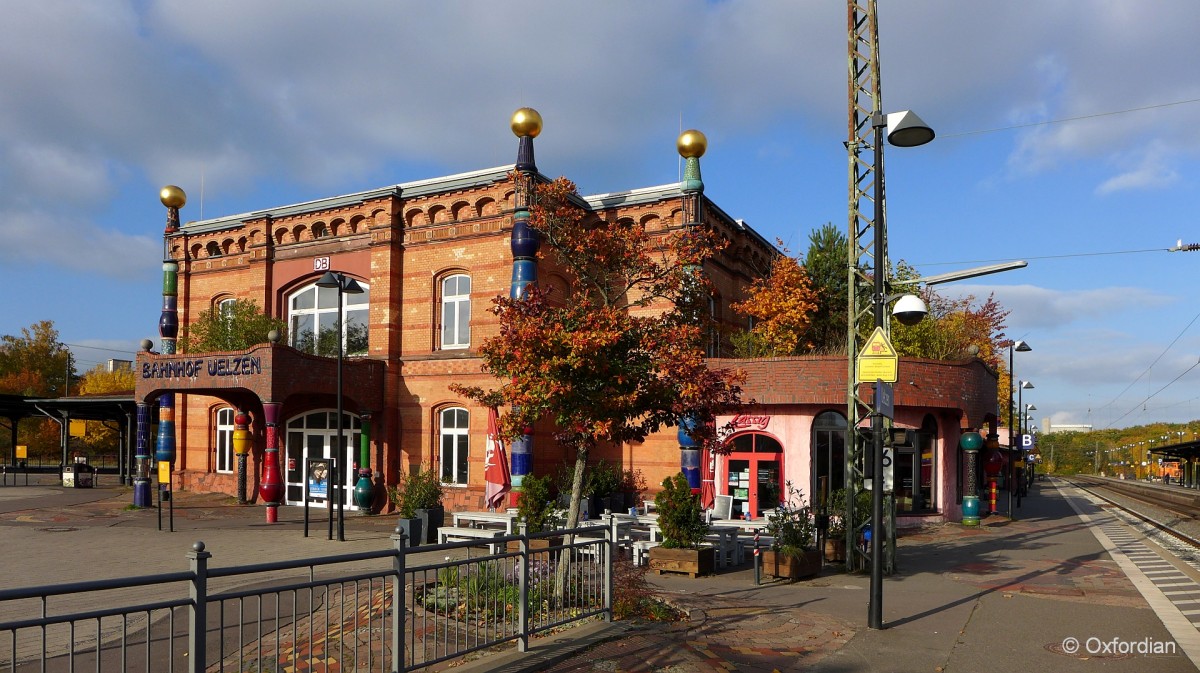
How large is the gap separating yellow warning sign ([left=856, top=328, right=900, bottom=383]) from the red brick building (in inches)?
390

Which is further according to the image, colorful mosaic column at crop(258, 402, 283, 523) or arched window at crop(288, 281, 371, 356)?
arched window at crop(288, 281, 371, 356)

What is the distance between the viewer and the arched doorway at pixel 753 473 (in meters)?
21.6

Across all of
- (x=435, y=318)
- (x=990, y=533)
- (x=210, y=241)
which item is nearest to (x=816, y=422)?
(x=990, y=533)

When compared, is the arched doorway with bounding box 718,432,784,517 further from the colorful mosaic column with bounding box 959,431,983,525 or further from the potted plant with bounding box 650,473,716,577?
the potted plant with bounding box 650,473,716,577

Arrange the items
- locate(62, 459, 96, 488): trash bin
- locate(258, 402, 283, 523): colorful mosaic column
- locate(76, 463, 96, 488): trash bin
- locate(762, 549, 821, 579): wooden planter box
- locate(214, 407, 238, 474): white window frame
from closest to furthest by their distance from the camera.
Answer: locate(762, 549, 821, 579): wooden planter box < locate(258, 402, 283, 523): colorful mosaic column < locate(214, 407, 238, 474): white window frame < locate(62, 459, 96, 488): trash bin < locate(76, 463, 96, 488): trash bin

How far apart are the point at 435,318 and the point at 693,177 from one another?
856cm

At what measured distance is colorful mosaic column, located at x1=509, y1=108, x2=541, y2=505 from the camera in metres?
20.8

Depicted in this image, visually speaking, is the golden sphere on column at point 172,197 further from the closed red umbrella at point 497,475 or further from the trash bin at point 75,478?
the closed red umbrella at point 497,475

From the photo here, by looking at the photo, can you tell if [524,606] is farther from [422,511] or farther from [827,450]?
[827,450]

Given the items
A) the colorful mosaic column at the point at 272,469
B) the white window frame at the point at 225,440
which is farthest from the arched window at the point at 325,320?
the colorful mosaic column at the point at 272,469

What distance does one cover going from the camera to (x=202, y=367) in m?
23.2

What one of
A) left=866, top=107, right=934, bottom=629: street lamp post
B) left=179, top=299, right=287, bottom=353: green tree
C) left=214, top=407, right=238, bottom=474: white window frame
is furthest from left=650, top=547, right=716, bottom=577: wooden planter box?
left=214, top=407, right=238, bottom=474: white window frame

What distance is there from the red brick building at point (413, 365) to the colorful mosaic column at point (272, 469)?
0.27 ft

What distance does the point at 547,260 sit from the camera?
23672 millimetres
